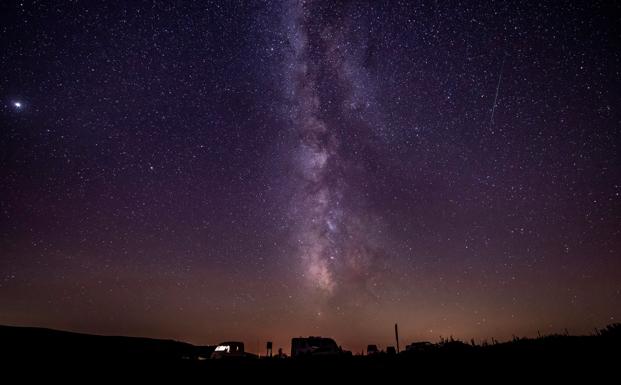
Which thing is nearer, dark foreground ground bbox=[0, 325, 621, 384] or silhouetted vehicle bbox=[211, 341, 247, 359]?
dark foreground ground bbox=[0, 325, 621, 384]

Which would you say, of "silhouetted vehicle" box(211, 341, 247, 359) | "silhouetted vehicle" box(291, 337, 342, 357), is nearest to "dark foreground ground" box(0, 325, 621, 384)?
"silhouetted vehicle" box(291, 337, 342, 357)

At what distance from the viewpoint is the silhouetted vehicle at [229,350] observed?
21.7m

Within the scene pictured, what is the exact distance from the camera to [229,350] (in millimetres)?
22328

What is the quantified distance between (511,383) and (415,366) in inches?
86.7

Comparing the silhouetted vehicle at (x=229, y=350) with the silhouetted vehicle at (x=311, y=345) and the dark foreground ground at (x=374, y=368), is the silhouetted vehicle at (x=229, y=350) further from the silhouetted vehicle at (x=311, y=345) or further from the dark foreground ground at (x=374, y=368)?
the dark foreground ground at (x=374, y=368)

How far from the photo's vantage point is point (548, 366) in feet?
19.9

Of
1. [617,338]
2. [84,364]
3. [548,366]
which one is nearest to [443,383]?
[548,366]

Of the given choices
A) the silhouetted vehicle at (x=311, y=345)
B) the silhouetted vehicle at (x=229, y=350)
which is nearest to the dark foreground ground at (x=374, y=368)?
the silhouetted vehicle at (x=311, y=345)

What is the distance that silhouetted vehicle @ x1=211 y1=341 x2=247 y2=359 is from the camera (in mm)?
21728

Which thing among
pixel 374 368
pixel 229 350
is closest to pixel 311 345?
pixel 229 350

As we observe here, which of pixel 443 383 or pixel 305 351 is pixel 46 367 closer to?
pixel 443 383

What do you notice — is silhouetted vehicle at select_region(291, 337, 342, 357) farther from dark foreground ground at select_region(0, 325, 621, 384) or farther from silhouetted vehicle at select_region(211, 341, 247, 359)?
dark foreground ground at select_region(0, 325, 621, 384)

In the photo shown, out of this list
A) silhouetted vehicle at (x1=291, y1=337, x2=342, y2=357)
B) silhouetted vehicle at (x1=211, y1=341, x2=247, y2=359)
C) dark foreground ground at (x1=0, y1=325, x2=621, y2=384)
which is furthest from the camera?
silhouetted vehicle at (x1=211, y1=341, x2=247, y2=359)

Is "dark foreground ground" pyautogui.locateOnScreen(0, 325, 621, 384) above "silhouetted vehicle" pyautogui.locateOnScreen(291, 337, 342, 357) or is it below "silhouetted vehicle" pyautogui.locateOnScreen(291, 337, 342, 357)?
below
